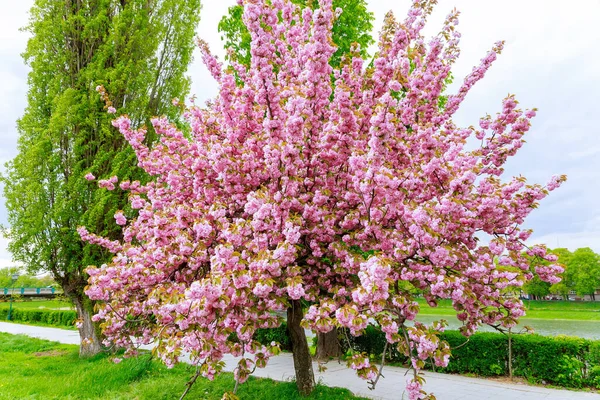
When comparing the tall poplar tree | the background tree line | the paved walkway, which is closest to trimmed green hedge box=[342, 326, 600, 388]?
the paved walkway

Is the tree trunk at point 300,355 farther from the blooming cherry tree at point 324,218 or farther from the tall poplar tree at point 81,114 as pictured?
the tall poplar tree at point 81,114

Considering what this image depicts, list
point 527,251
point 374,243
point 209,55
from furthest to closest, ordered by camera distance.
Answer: point 209,55 → point 527,251 → point 374,243

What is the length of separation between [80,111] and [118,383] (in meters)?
7.03

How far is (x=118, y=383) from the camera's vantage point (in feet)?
24.7

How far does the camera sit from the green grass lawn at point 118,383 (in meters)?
6.60

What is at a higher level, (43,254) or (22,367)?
(43,254)

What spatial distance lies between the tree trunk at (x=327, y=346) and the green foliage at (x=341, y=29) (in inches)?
270

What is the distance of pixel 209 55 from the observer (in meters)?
6.76

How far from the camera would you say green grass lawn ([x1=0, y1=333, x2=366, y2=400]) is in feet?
21.7

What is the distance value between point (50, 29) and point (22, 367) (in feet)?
29.3

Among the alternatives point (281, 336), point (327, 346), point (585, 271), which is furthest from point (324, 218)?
point (585, 271)

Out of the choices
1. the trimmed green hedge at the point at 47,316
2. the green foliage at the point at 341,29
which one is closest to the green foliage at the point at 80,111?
the green foliage at the point at 341,29

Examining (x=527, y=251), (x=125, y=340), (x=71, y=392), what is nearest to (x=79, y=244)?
(x=71, y=392)

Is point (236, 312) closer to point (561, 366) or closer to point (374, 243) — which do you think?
point (374, 243)
